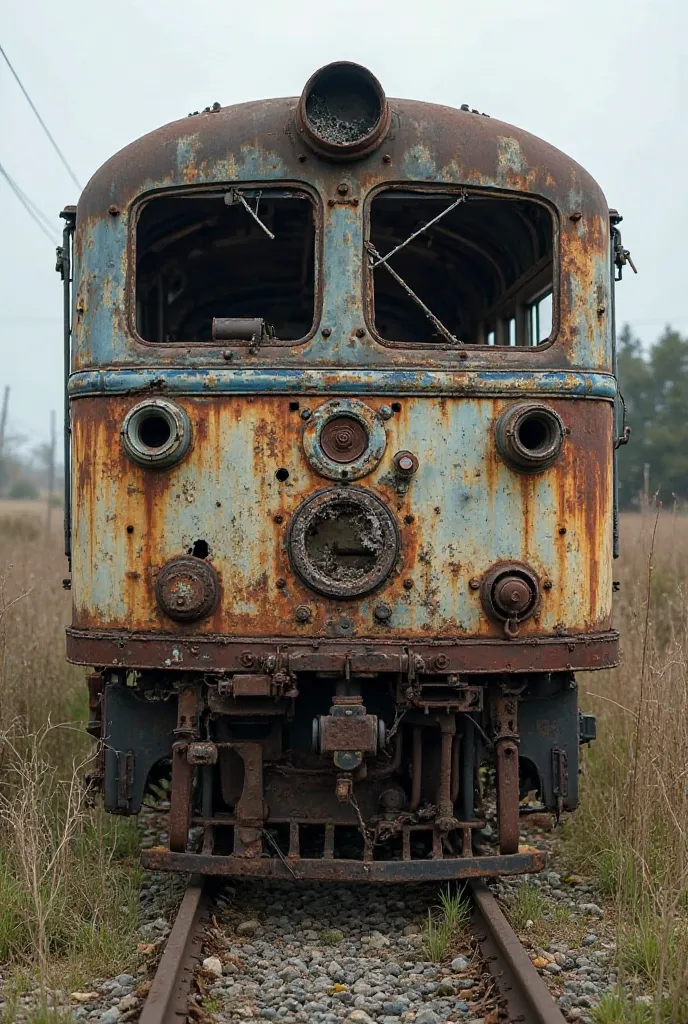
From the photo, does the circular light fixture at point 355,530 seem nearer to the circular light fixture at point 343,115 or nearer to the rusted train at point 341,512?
the rusted train at point 341,512

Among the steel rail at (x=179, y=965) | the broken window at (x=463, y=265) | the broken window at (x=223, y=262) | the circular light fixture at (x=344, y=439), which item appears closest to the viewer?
the steel rail at (x=179, y=965)

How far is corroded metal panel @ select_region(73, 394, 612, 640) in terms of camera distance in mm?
4215

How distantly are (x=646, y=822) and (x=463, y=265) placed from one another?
320cm

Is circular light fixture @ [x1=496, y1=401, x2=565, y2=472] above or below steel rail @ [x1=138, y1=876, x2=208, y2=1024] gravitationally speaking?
above

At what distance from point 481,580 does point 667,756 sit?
47.8 inches

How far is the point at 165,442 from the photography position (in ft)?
14.0

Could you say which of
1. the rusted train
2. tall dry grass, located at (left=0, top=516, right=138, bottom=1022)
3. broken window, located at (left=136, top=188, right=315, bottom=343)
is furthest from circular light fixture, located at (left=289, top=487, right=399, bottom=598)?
tall dry grass, located at (left=0, top=516, right=138, bottom=1022)

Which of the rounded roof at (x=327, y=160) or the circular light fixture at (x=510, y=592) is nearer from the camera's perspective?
the circular light fixture at (x=510, y=592)

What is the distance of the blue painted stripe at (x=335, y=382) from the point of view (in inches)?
166

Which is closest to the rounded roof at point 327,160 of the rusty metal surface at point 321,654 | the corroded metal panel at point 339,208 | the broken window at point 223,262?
the corroded metal panel at point 339,208

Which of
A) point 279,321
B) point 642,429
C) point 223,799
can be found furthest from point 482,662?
point 642,429

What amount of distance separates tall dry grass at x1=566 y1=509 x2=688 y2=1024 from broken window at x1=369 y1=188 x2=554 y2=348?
133 cm

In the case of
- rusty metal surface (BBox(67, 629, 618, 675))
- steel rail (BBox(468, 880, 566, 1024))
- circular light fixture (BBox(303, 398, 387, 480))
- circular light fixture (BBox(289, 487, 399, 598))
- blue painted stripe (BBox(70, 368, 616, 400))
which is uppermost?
blue painted stripe (BBox(70, 368, 616, 400))

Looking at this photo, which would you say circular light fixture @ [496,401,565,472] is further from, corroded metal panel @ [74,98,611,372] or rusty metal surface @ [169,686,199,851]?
rusty metal surface @ [169,686,199,851]
